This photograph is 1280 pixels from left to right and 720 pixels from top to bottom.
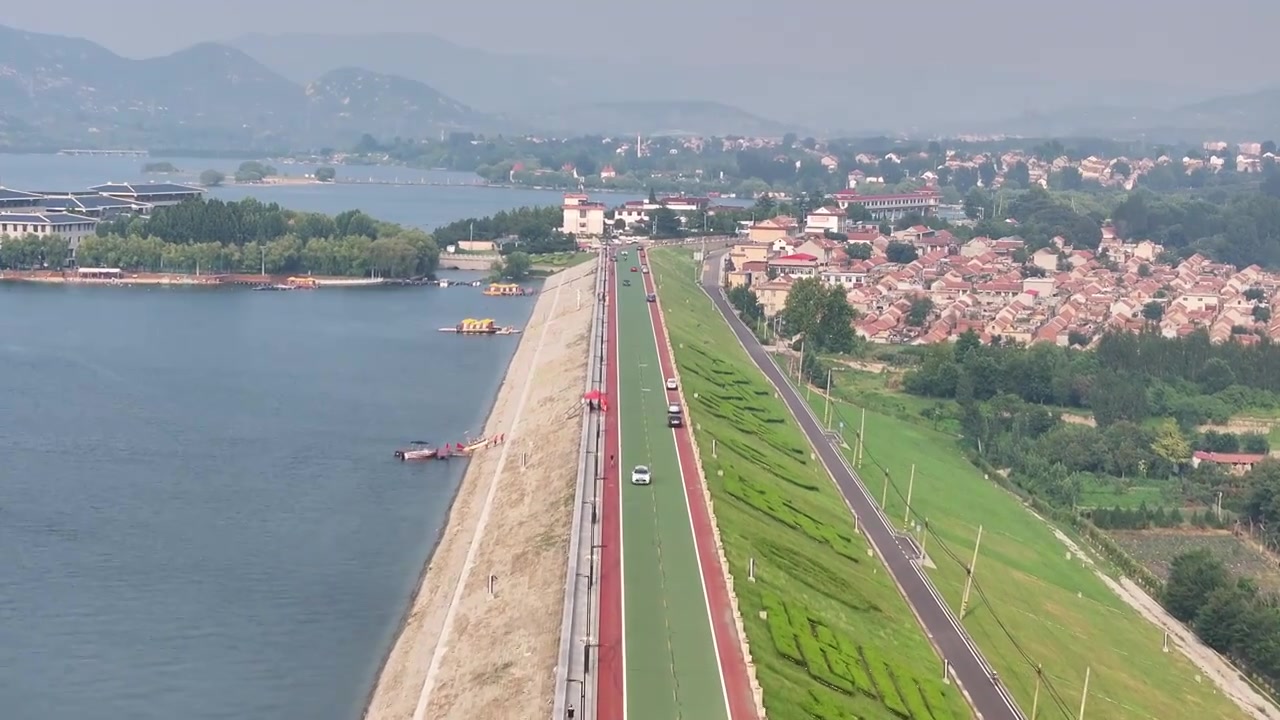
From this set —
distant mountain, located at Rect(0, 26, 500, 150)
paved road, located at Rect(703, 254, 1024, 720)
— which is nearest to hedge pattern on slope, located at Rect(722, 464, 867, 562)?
paved road, located at Rect(703, 254, 1024, 720)

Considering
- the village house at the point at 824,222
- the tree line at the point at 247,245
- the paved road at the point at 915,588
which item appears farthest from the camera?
the village house at the point at 824,222

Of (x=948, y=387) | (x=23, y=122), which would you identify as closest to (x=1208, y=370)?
(x=948, y=387)

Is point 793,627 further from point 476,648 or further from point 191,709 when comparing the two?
point 191,709

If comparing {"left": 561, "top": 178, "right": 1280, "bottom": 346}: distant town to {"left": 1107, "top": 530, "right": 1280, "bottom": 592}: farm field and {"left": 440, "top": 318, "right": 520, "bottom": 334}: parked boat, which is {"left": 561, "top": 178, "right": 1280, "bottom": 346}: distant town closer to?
{"left": 440, "top": 318, "right": 520, "bottom": 334}: parked boat

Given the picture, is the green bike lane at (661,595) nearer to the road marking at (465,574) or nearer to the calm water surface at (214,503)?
the road marking at (465,574)

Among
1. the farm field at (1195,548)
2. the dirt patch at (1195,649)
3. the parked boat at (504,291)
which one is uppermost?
the parked boat at (504,291)

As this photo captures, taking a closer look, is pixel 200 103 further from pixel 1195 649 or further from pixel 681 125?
pixel 1195 649

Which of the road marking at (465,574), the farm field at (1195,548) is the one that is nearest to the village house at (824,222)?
the road marking at (465,574)
